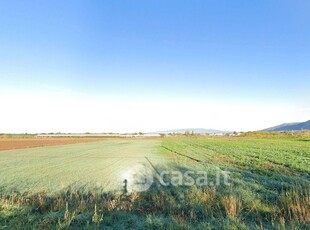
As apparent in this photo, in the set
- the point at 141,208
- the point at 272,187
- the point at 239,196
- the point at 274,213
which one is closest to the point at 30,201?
the point at 141,208

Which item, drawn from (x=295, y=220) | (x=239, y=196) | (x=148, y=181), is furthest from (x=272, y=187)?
(x=148, y=181)

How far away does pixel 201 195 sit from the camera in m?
9.96

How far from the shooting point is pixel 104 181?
15016 mm

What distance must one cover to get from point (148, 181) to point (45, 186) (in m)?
5.40

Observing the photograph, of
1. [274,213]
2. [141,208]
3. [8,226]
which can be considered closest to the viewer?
[8,226]

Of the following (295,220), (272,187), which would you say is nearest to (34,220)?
(295,220)

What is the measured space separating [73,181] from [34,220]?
755cm

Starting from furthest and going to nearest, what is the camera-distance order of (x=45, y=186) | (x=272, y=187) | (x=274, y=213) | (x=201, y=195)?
(x=45, y=186) → (x=272, y=187) → (x=201, y=195) → (x=274, y=213)

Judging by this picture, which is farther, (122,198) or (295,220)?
(122,198)

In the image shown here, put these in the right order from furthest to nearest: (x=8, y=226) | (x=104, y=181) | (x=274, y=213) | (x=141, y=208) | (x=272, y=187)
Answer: (x=104, y=181), (x=272, y=187), (x=141, y=208), (x=274, y=213), (x=8, y=226)

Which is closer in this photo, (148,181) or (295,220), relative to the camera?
(295,220)

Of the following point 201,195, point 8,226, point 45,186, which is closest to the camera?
point 8,226

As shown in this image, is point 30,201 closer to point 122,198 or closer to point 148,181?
point 122,198

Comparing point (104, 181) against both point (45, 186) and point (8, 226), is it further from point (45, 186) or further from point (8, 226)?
point (8, 226)
